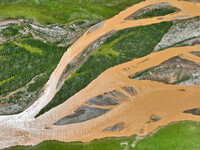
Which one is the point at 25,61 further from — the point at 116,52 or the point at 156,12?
the point at 156,12

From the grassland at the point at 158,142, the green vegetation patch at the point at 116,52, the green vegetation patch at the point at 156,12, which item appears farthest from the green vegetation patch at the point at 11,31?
the green vegetation patch at the point at 156,12

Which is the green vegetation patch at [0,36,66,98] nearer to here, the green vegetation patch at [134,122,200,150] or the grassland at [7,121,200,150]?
the grassland at [7,121,200,150]

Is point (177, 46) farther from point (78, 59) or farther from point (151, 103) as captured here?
point (78, 59)

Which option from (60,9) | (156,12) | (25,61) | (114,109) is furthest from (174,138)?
(60,9)

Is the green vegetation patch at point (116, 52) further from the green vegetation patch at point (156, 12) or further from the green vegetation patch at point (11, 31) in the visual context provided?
the green vegetation patch at point (11, 31)

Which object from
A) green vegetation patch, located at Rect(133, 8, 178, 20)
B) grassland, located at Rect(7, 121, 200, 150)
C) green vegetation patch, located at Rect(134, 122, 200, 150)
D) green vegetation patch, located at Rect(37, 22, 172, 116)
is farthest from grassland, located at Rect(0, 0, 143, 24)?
green vegetation patch, located at Rect(134, 122, 200, 150)

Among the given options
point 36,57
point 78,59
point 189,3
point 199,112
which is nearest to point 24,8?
point 36,57
